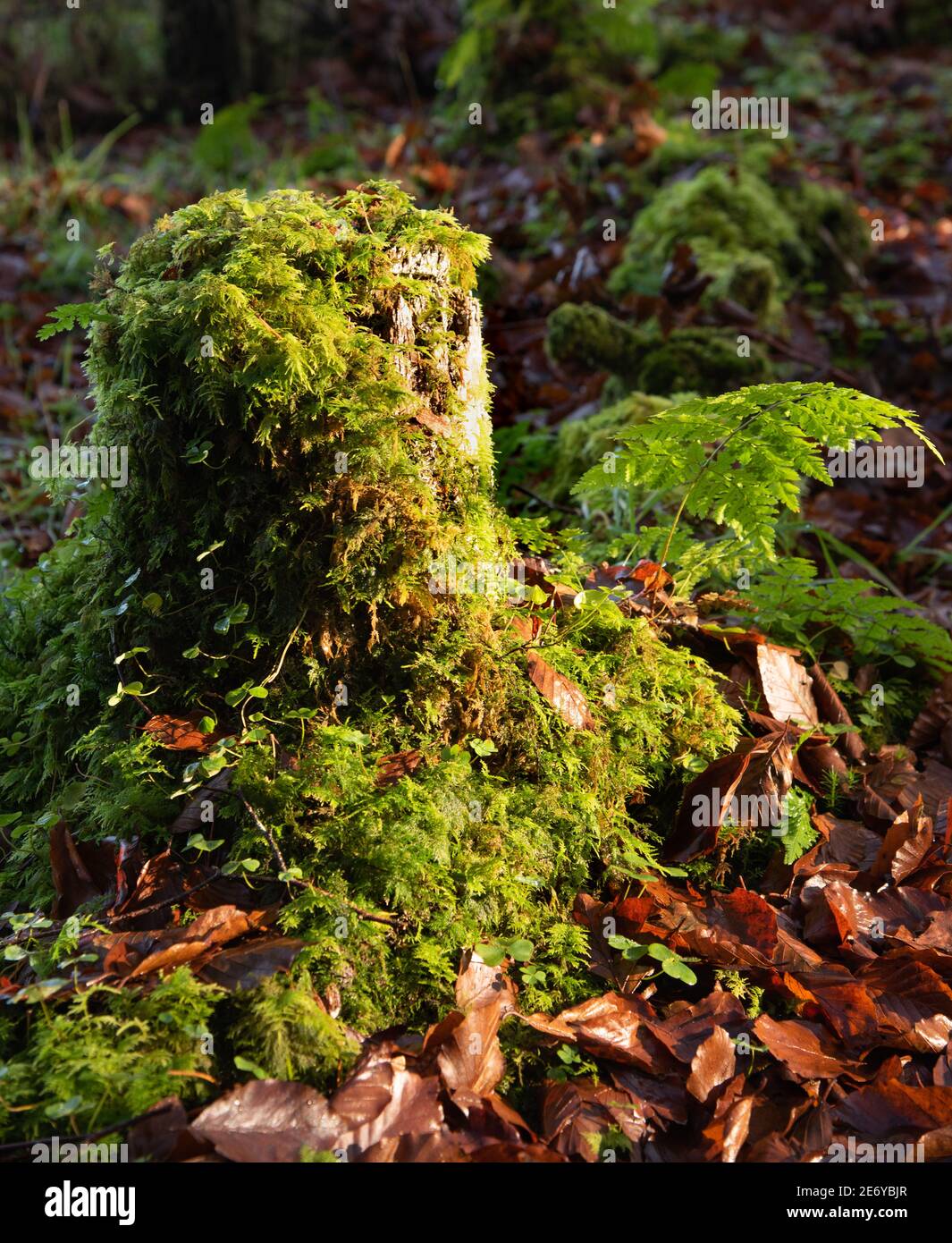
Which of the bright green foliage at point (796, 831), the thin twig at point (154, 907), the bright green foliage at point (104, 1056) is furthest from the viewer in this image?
the bright green foliage at point (796, 831)

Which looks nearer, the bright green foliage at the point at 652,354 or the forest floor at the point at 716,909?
the forest floor at the point at 716,909

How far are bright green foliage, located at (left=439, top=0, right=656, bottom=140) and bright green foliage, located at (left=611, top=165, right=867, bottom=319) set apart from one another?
6.32 ft

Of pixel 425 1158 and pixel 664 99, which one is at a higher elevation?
pixel 664 99

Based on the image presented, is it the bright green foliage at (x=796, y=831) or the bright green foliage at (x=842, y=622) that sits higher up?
the bright green foliage at (x=842, y=622)

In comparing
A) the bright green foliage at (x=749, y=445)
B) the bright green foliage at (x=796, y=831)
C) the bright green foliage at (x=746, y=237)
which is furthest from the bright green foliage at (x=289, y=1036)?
the bright green foliage at (x=746, y=237)

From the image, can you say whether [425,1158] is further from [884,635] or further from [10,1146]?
[884,635]

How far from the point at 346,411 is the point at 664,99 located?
748 centimetres

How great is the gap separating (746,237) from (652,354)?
184 cm

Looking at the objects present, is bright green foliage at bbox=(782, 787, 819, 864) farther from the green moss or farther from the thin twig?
the green moss

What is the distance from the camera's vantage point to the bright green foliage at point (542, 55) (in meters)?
7.96

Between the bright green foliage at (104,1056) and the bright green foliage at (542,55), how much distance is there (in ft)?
24.9

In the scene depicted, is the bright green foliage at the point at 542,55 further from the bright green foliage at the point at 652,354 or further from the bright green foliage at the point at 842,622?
the bright green foliage at the point at 842,622
